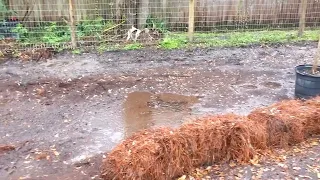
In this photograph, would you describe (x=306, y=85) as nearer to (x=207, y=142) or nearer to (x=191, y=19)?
(x=207, y=142)

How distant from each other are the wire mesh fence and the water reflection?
2.75 metres

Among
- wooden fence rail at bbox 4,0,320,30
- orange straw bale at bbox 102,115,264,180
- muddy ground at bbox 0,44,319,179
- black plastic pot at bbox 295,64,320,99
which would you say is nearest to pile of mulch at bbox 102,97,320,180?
orange straw bale at bbox 102,115,264,180

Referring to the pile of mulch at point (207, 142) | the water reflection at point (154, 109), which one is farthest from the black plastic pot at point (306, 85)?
the water reflection at point (154, 109)

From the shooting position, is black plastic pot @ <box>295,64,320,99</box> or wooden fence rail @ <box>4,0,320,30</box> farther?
wooden fence rail @ <box>4,0,320,30</box>

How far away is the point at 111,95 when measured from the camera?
5703mm

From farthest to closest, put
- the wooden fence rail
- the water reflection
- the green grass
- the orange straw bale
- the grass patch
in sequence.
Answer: the wooden fence rail → the green grass → the grass patch → the water reflection → the orange straw bale

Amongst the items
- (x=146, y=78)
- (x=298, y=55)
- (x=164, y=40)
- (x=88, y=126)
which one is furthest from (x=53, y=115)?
(x=298, y=55)

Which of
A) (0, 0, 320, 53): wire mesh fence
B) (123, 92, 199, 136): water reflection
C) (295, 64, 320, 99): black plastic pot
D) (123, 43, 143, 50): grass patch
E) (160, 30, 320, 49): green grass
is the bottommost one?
(123, 92, 199, 136): water reflection

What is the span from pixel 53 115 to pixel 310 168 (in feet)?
10.9

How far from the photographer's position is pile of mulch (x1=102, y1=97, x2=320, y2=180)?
3.45 m

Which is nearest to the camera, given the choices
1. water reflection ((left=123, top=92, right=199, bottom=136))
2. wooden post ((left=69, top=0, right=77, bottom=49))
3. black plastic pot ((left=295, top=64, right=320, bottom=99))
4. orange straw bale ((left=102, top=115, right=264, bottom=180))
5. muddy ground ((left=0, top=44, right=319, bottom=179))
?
orange straw bale ((left=102, top=115, right=264, bottom=180))

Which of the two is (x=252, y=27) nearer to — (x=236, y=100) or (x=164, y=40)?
(x=164, y=40)

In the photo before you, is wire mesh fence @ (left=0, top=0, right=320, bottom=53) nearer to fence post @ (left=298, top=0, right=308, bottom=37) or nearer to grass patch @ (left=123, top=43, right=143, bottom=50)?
fence post @ (left=298, top=0, right=308, bottom=37)

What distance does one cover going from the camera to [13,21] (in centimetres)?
805
